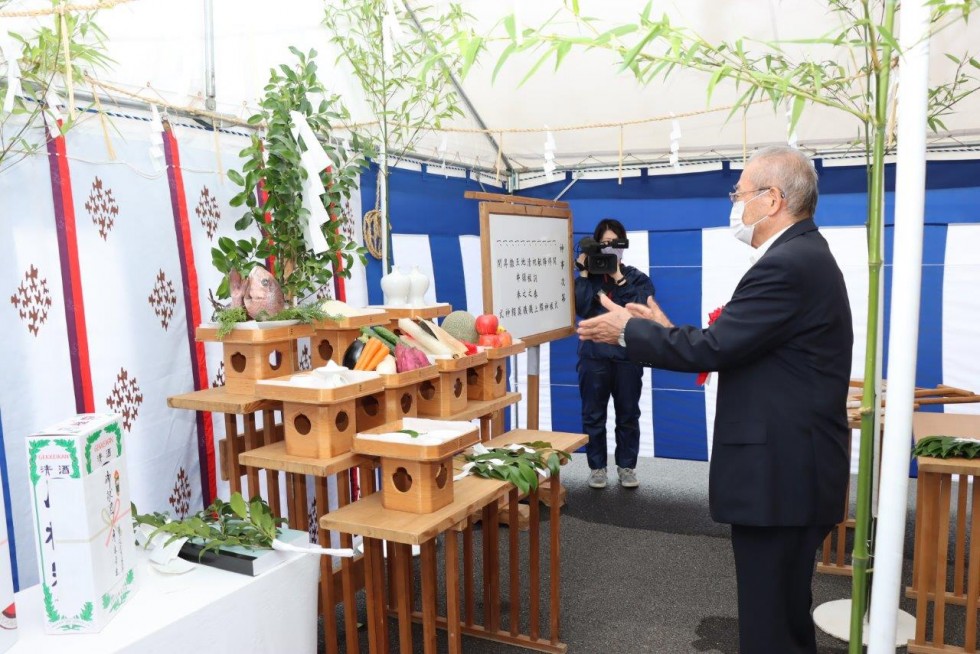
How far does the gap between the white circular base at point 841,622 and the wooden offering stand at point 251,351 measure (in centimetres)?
203

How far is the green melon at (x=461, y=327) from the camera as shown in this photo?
8.51ft

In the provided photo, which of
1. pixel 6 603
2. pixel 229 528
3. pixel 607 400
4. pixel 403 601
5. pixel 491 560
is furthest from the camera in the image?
pixel 607 400

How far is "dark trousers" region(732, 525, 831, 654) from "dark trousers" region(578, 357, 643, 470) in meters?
2.28

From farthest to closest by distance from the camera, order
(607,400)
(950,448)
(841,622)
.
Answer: (607,400)
(841,622)
(950,448)

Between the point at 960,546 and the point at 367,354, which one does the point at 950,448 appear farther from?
the point at 367,354

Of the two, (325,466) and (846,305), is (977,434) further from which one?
(325,466)

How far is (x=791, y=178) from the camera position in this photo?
1.86 metres

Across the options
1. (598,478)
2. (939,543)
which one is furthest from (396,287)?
(598,478)

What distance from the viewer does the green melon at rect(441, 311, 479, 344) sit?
2.59m

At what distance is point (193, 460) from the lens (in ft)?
8.32

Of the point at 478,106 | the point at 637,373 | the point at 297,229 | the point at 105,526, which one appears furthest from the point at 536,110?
the point at 105,526

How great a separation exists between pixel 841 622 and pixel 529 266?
1928 millimetres

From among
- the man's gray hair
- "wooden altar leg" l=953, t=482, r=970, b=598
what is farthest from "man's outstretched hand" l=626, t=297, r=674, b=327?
"wooden altar leg" l=953, t=482, r=970, b=598

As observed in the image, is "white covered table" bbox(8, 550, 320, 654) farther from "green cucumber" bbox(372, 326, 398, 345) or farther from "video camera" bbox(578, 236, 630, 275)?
"video camera" bbox(578, 236, 630, 275)
